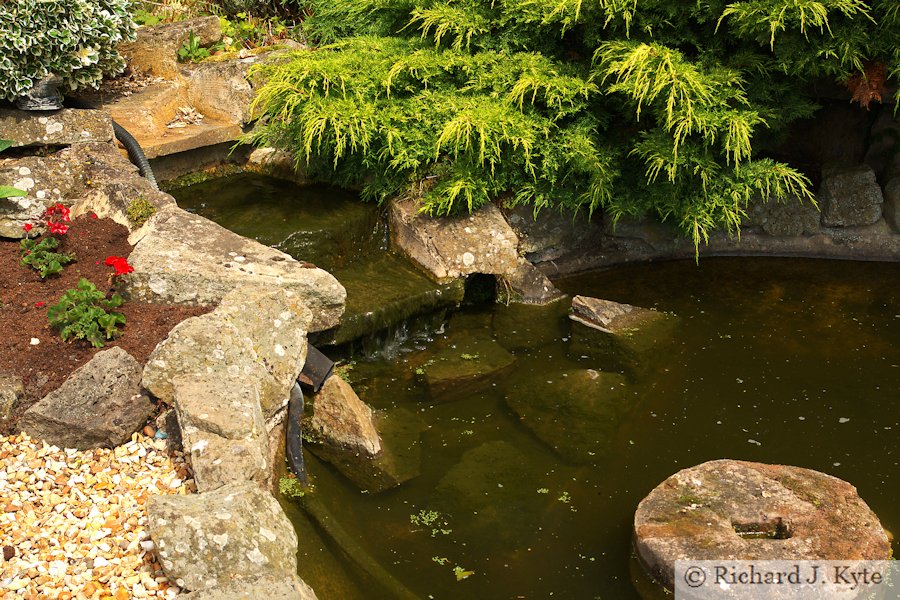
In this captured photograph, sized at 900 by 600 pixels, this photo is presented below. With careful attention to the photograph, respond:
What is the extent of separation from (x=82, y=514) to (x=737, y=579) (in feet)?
9.48

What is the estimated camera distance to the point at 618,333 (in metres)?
5.94

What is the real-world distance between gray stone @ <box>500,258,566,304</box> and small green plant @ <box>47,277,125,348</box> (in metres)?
2.95

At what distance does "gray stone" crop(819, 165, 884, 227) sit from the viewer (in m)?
7.18

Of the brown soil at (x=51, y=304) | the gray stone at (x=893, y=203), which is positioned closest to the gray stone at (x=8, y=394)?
the brown soil at (x=51, y=304)

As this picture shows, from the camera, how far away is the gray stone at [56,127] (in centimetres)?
611

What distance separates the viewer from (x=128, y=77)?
301 inches

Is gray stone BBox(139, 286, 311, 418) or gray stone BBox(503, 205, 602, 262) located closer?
gray stone BBox(139, 286, 311, 418)

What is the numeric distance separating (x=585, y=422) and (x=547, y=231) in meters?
2.16

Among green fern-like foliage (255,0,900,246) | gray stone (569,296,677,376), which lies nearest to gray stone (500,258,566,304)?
gray stone (569,296,677,376)

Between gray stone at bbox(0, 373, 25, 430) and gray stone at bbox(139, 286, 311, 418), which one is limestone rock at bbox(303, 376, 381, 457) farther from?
gray stone at bbox(0, 373, 25, 430)

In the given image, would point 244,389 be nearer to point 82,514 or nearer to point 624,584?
point 82,514

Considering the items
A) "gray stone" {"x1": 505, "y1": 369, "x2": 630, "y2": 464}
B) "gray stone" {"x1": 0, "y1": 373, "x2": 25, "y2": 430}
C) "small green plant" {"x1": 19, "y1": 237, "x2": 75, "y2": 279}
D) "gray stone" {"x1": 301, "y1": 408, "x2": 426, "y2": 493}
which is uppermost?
"small green plant" {"x1": 19, "y1": 237, "x2": 75, "y2": 279}

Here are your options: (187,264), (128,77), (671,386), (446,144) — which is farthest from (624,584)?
(128,77)

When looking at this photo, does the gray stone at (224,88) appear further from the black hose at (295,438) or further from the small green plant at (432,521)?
the small green plant at (432,521)
